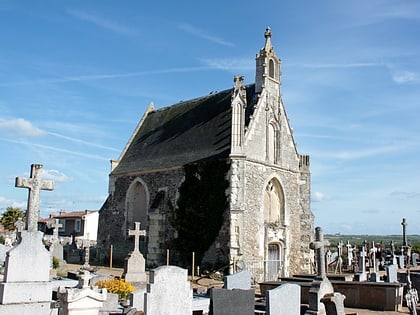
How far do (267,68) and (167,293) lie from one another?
61.7ft

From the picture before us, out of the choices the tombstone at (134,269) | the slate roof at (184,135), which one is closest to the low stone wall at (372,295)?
the tombstone at (134,269)

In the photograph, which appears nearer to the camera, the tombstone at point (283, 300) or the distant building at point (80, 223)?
the tombstone at point (283, 300)

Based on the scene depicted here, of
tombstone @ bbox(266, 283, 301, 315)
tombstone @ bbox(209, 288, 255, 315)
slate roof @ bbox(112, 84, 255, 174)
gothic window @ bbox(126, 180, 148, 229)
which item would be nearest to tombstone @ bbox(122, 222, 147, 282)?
slate roof @ bbox(112, 84, 255, 174)

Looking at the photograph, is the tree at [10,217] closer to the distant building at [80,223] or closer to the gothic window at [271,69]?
the distant building at [80,223]

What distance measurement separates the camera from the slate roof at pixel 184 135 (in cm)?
2525

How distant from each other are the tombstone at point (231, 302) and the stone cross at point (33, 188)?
169 inches

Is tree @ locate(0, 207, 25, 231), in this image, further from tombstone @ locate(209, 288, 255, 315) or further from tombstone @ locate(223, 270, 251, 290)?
tombstone @ locate(209, 288, 255, 315)

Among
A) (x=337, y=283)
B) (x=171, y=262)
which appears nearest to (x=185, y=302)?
(x=337, y=283)

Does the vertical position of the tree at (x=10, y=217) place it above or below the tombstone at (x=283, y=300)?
above

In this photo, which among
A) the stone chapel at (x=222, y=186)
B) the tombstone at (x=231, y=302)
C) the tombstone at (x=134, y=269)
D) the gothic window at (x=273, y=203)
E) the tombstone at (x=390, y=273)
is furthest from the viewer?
the gothic window at (x=273, y=203)

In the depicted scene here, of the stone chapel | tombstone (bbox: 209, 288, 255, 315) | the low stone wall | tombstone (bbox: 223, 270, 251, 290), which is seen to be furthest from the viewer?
the stone chapel

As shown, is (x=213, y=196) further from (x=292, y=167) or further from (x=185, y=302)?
(x=185, y=302)

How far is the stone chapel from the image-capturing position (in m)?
23.3

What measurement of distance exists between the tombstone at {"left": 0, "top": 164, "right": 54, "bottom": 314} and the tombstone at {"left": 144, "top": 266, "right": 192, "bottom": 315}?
6.89ft
